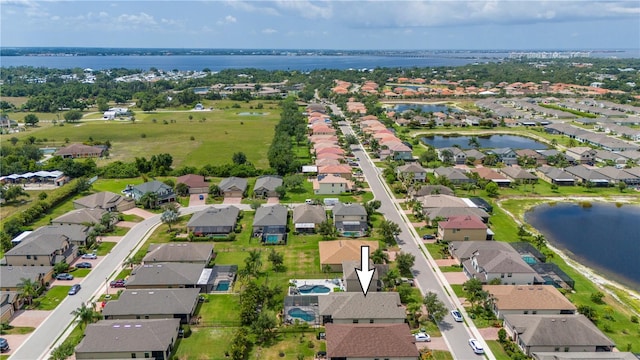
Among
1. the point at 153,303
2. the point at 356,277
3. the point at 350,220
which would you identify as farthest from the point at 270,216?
the point at 153,303

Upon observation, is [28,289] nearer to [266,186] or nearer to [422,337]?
[422,337]

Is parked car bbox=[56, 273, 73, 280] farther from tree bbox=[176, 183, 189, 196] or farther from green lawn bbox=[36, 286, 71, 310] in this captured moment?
tree bbox=[176, 183, 189, 196]

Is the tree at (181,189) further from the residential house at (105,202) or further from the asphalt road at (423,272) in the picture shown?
the asphalt road at (423,272)

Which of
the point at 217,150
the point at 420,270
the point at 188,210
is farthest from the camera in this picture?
the point at 217,150

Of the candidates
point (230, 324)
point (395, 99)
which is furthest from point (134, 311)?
point (395, 99)

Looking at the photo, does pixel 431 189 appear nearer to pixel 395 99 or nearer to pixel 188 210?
pixel 188 210

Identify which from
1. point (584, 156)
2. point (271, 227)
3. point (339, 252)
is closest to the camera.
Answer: point (339, 252)

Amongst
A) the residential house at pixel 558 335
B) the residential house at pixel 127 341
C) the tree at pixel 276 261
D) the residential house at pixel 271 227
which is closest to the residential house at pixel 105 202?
the residential house at pixel 271 227
